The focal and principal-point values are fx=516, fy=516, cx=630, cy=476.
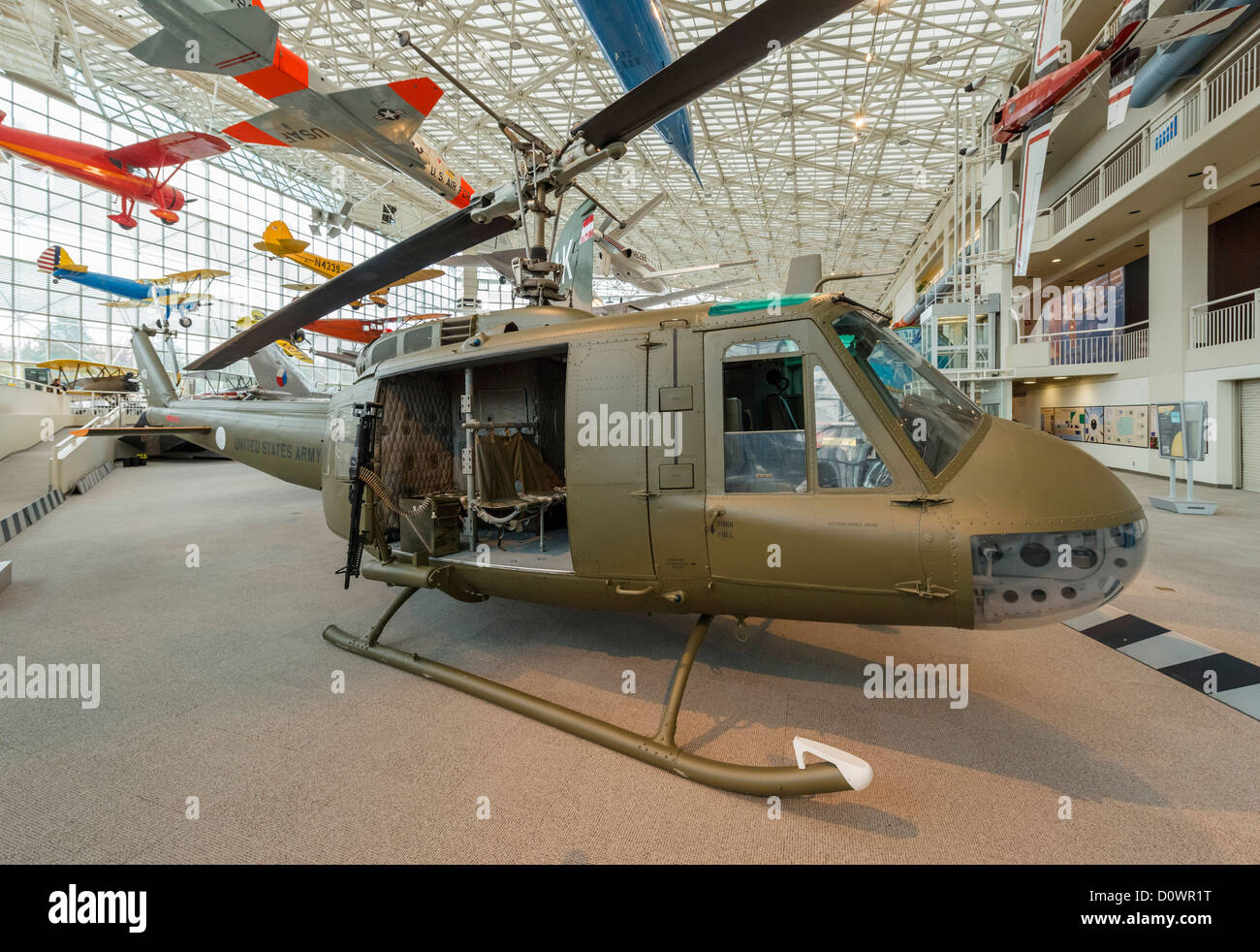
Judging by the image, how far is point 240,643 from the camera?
4336 millimetres

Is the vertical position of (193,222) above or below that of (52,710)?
above

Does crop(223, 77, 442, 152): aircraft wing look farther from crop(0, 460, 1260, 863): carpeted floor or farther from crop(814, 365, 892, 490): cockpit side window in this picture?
crop(0, 460, 1260, 863): carpeted floor

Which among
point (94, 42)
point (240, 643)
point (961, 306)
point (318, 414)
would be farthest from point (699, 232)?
point (240, 643)

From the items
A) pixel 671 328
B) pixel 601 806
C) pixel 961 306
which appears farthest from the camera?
pixel 961 306

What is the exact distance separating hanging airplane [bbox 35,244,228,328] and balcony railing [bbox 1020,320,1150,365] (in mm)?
30350

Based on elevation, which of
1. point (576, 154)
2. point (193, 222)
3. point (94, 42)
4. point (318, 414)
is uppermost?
point (94, 42)

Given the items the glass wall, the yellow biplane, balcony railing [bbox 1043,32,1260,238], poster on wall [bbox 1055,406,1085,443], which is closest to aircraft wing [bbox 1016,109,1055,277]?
balcony railing [bbox 1043,32,1260,238]

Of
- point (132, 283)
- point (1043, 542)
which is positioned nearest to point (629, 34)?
point (1043, 542)

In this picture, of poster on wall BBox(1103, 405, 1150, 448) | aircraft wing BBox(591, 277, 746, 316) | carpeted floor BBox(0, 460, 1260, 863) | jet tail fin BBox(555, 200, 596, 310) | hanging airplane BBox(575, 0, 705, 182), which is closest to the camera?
carpeted floor BBox(0, 460, 1260, 863)

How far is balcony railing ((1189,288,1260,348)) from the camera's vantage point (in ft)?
41.7
